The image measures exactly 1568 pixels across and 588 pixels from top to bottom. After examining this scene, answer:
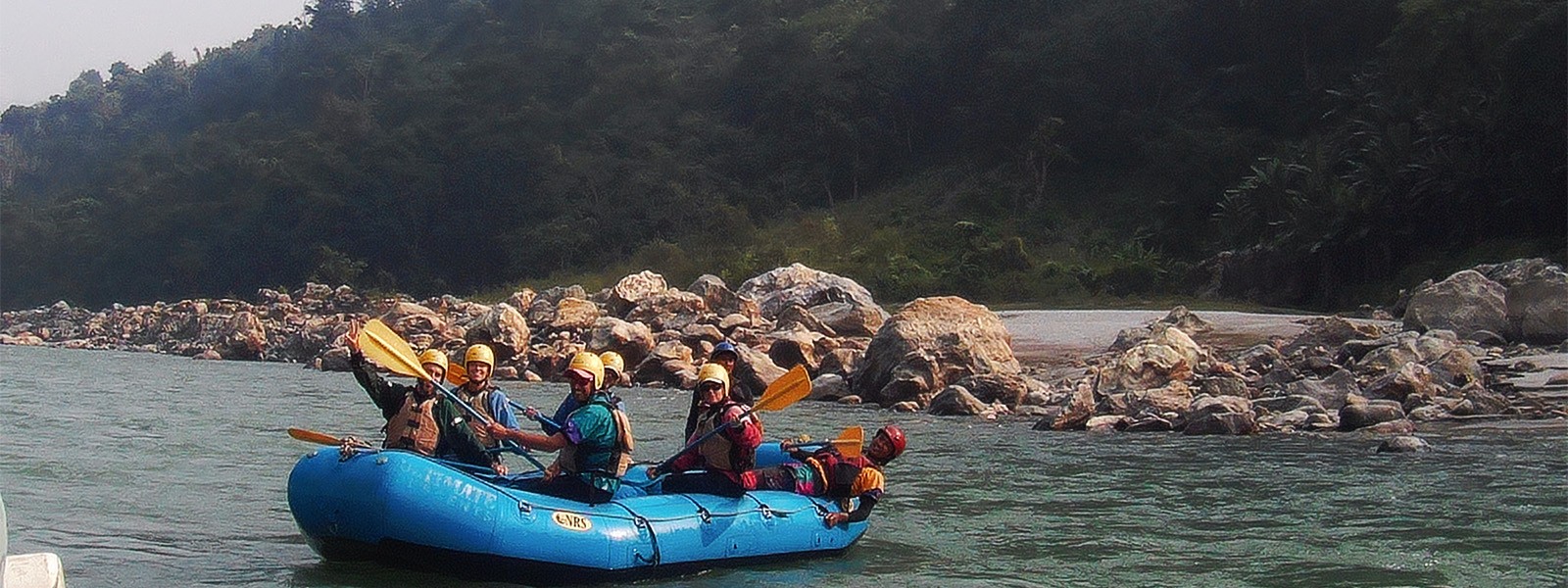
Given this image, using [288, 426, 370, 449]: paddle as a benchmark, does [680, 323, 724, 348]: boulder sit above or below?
below

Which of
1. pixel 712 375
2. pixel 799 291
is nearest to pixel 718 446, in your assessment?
pixel 712 375

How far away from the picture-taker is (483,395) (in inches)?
367

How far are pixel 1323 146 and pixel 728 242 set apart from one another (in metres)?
19.2

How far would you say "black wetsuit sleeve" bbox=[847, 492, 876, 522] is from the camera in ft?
32.4

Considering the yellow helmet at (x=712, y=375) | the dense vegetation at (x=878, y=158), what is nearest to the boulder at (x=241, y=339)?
the dense vegetation at (x=878, y=158)

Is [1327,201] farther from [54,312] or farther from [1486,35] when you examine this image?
[54,312]

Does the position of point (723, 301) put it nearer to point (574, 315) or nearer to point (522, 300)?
point (574, 315)

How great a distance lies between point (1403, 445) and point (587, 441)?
817 centimetres

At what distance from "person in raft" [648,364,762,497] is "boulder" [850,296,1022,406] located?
974 centimetres

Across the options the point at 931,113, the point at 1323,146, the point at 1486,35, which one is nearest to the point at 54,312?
the point at 931,113

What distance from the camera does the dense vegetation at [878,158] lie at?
29.9 metres

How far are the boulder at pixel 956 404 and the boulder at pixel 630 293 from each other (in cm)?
1111

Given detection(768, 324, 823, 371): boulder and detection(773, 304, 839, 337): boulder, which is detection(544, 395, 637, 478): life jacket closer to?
detection(768, 324, 823, 371): boulder

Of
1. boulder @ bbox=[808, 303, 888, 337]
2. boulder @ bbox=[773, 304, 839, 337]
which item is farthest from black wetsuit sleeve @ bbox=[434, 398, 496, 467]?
boulder @ bbox=[808, 303, 888, 337]
